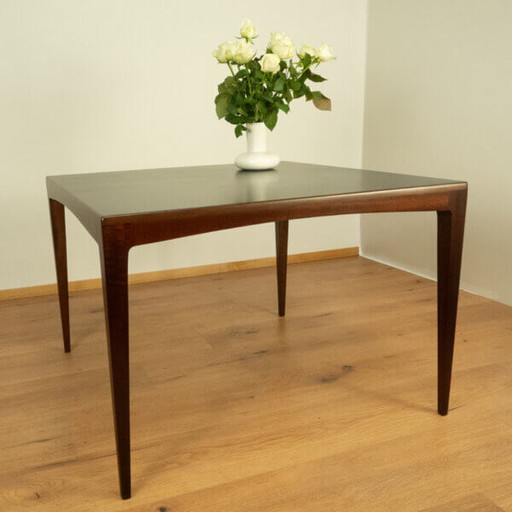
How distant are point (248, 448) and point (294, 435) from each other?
12cm

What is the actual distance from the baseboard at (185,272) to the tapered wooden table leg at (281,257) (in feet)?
2.29

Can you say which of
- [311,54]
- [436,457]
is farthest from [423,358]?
[311,54]

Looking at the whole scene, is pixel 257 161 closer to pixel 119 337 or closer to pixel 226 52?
pixel 226 52

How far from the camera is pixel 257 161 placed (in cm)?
162

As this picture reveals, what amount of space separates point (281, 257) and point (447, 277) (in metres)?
0.78

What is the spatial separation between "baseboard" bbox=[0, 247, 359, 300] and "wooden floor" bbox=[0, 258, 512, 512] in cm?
10

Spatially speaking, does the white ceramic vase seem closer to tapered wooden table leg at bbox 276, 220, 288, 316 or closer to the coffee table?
the coffee table

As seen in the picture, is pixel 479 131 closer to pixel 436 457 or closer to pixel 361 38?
pixel 361 38

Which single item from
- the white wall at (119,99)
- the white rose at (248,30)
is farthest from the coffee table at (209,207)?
the white wall at (119,99)

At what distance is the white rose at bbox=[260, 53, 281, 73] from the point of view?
1.48 meters

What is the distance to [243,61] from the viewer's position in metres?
1.52

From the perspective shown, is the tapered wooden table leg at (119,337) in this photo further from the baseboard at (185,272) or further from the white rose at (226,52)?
the baseboard at (185,272)

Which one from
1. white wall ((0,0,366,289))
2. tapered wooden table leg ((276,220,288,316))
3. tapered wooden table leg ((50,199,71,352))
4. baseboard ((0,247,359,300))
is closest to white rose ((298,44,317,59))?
tapered wooden table leg ((276,220,288,316))

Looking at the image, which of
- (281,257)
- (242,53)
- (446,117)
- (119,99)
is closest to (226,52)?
(242,53)
